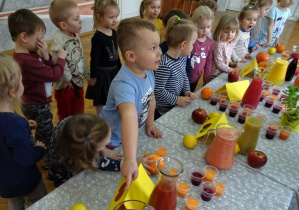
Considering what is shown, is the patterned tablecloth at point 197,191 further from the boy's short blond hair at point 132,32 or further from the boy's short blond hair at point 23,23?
the boy's short blond hair at point 23,23

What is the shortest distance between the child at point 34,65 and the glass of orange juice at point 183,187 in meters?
1.13

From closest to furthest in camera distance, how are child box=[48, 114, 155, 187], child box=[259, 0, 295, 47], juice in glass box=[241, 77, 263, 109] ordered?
child box=[48, 114, 155, 187]
juice in glass box=[241, 77, 263, 109]
child box=[259, 0, 295, 47]

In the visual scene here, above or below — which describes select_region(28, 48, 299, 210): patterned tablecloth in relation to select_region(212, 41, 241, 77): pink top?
below

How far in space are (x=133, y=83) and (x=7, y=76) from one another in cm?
54

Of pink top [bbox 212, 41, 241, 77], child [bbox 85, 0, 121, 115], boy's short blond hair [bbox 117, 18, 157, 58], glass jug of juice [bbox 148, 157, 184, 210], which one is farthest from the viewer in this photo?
pink top [bbox 212, 41, 241, 77]

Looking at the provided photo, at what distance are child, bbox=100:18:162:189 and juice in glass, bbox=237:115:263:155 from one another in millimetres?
398

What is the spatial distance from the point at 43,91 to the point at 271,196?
1.47 m

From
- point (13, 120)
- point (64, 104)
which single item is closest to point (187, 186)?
point (13, 120)

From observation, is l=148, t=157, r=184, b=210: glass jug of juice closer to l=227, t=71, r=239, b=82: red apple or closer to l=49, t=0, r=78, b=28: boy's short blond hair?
l=227, t=71, r=239, b=82: red apple

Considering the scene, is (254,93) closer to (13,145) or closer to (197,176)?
(197,176)

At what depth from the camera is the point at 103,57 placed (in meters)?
2.05

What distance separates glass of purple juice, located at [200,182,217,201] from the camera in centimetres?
84

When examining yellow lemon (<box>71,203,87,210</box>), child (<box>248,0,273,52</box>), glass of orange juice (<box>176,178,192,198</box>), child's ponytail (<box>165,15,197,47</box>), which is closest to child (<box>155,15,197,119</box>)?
child's ponytail (<box>165,15,197,47</box>)

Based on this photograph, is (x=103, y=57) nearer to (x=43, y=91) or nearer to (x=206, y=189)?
(x=43, y=91)
